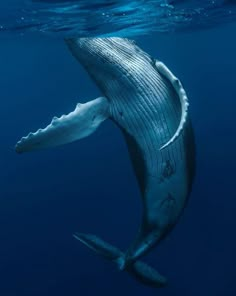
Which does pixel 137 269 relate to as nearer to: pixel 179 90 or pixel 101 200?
pixel 179 90

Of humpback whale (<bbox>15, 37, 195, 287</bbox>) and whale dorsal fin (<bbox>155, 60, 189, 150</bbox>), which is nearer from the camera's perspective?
whale dorsal fin (<bbox>155, 60, 189, 150</bbox>)

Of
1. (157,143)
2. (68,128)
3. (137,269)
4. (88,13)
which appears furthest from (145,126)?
(88,13)

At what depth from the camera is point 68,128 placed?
7727mm

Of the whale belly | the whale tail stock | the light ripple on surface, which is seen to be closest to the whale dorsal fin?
the whale belly

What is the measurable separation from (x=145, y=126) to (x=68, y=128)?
4.52 feet

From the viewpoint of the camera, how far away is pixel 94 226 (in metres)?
25.5

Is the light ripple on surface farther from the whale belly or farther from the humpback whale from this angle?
the whale belly

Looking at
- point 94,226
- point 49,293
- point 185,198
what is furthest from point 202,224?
point 185,198

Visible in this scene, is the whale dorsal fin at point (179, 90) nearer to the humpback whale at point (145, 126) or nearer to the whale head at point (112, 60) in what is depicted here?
the humpback whale at point (145, 126)

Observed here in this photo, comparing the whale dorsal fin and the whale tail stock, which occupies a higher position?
the whale dorsal fin

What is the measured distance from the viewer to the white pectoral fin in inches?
301

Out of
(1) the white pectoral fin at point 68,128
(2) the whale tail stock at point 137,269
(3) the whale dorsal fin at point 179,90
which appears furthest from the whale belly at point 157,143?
(2) the whale tail stock at point 137,269

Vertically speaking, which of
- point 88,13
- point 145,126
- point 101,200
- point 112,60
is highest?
point 88,13

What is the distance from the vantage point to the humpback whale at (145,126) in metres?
7.72
